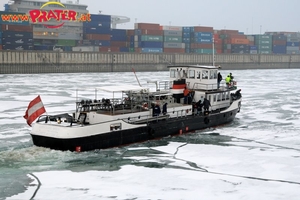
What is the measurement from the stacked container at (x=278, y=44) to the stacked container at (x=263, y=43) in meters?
1.89

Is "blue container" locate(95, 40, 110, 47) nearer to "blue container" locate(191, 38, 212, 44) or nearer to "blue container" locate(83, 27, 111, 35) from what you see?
"blue container" locate(83, 27, 111, 35)

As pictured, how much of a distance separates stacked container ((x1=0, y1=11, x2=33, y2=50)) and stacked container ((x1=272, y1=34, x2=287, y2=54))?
7116cm

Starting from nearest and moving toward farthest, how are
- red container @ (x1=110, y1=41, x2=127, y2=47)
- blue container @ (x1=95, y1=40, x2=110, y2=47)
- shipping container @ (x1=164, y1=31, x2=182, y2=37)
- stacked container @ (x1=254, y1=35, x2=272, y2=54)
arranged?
blue container @ (x1=95, y1=40, x2=110, y2=47) → red container @ (x1=110, y1=41, x2=127, y2=47) → shipping container @ (x1=164, y1=31, x2=182, y2=37) → stacked container @ (x1=254, y1=35, x2=272, y2=54)

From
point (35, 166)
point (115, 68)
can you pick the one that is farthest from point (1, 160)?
point (115, 68)

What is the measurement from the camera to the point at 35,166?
16281 mm

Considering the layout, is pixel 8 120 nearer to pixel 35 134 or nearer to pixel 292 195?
pixel 35 134

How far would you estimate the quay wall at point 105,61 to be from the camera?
72250 mm

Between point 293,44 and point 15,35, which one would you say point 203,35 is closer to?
point 293,44

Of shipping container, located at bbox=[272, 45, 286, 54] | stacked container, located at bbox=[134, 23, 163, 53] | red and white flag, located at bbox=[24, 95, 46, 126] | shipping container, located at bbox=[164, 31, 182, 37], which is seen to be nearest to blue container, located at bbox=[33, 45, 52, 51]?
stacked container, located at bbox=[134, 23, 163, 53]

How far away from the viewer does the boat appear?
18516 mm

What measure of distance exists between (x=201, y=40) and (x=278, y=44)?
1254 inches

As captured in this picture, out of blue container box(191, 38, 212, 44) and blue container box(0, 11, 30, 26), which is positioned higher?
blue container box(0, 11, 30, 26)

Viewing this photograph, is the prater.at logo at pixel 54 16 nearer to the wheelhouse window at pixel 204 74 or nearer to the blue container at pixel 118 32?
the blue container at pixel 118 32

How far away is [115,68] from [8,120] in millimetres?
61177
